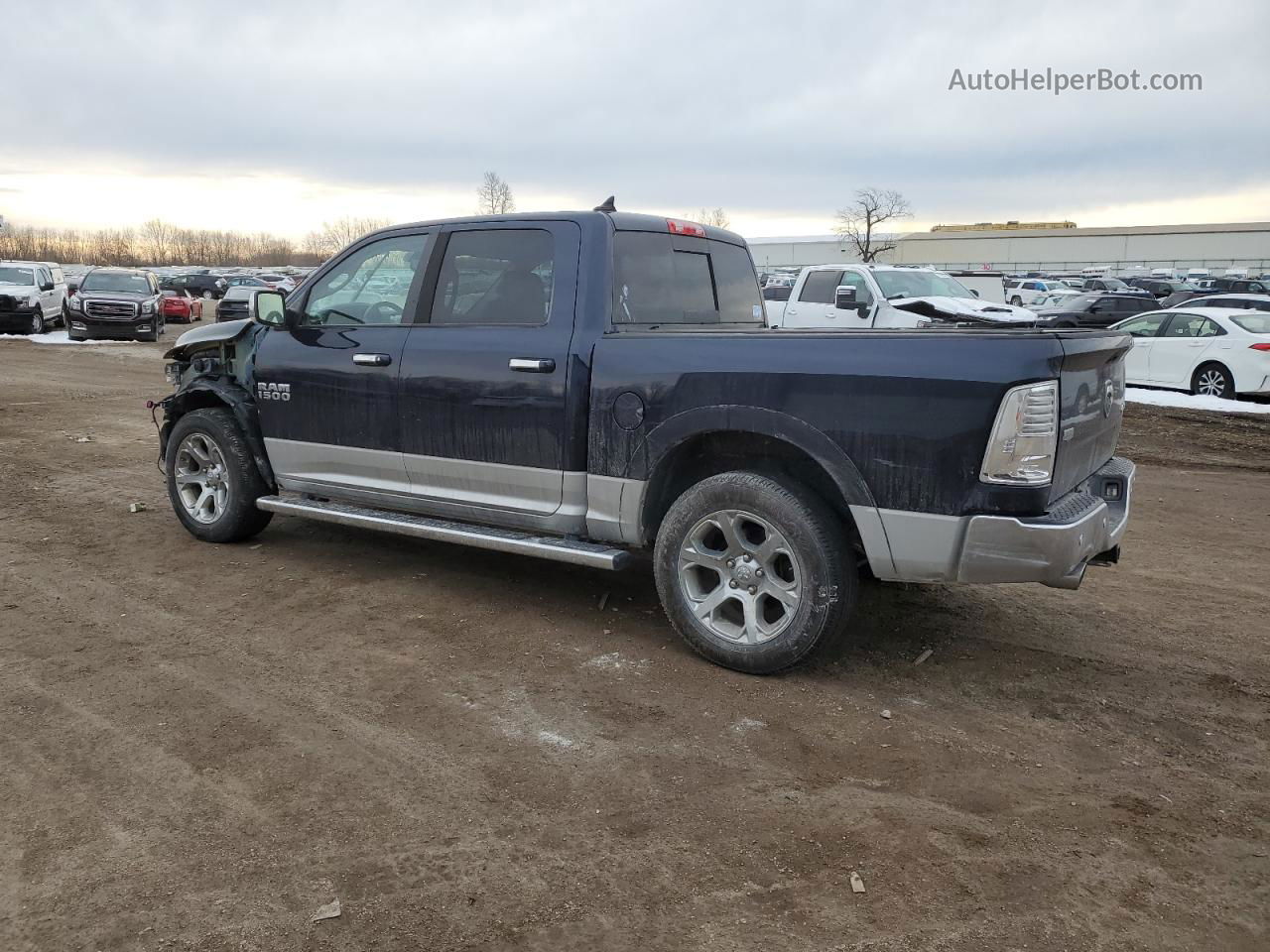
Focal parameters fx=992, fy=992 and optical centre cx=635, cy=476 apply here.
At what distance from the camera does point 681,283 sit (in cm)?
535

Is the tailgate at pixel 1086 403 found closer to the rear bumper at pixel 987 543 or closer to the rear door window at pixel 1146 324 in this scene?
the rear bumper at pixel 987 543

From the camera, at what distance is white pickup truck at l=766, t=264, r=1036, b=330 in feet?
47.2

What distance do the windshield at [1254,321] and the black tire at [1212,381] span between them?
2.06ft

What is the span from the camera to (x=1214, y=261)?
284 ft

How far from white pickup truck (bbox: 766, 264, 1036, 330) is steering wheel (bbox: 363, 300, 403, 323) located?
873 cm

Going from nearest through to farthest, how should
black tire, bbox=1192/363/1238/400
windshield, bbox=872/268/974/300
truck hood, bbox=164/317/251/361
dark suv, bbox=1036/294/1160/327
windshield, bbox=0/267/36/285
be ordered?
1. truck hood, bbox=164/317/251/361
2. black tire, bbox=1192/363/1238/400
3. windshield, bbox=872/268/974/300
4. dark suv, bbox=1036/294/1160/327
5. windshield, bbox=0/267/36/285

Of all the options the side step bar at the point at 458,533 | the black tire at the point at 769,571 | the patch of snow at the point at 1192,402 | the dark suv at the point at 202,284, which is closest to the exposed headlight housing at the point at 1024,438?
the black tire at the point at 769,571

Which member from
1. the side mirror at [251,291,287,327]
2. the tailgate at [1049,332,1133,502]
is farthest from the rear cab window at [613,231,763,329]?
the side mirror at [251,291,287,327]

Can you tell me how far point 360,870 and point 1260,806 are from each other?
2957 millimetres

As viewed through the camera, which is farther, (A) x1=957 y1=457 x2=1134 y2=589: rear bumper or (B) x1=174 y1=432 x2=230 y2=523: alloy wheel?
(B) x1=174 y1=432 x2=230 y2=523: alloy wheel

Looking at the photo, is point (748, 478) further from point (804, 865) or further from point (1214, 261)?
point (1214, 261)

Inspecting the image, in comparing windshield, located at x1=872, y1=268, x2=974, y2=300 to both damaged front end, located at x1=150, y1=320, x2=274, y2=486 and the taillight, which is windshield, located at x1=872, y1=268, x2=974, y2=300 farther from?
damaged front end, located at x1=150, y1=320, x2=274, y2=486

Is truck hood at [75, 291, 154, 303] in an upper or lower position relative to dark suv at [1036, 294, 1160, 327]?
lower

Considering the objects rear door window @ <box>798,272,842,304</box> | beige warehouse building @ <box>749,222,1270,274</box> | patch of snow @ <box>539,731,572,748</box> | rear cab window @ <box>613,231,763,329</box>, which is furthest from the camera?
beige warehouse building @ <box>749,222,1270,274</box>
